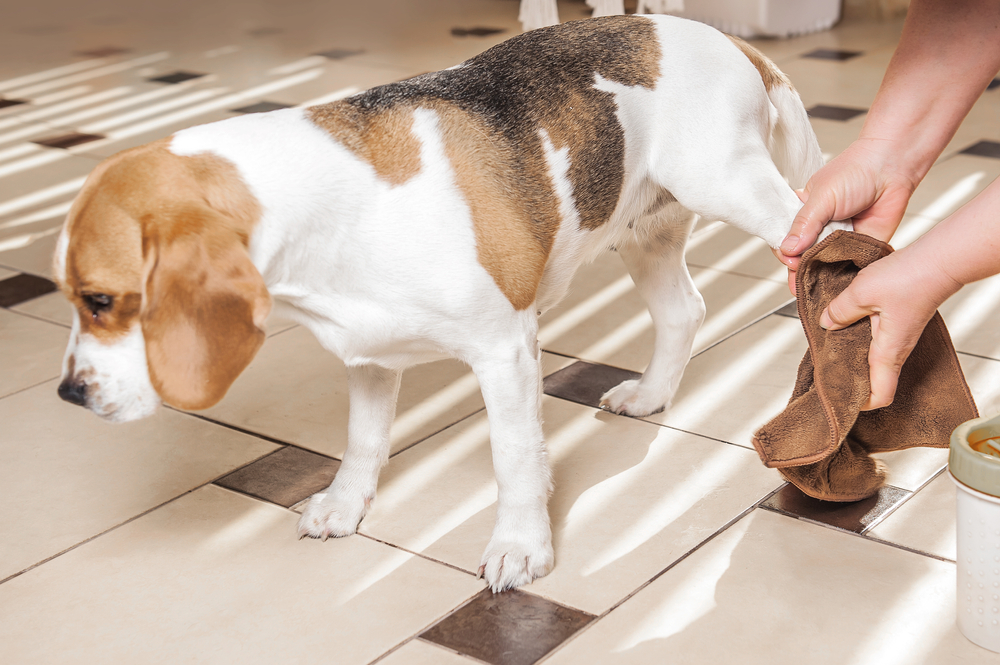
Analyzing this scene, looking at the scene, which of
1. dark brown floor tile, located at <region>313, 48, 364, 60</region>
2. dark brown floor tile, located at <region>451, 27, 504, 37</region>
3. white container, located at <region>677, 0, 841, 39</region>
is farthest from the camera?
dark brown floor tile, located at <region>451, 27, 504, 37</region>

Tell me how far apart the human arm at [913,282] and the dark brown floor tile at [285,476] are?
2.82 ft

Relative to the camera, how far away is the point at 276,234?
1280 millimetres

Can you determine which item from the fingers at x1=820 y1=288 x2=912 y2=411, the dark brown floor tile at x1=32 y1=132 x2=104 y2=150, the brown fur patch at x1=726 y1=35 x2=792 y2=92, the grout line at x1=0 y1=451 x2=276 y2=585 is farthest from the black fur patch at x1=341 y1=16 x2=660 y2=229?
the dark brown floor tile at x1=32 y1=132 x2=104 y2=150

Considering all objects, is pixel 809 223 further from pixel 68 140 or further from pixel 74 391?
pixel 68 140

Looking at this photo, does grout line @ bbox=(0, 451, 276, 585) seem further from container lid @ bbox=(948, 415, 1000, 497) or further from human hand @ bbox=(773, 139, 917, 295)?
container lid @ bbox=(948, 415, 1000, 497)

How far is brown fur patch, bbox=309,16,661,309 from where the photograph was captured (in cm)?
140

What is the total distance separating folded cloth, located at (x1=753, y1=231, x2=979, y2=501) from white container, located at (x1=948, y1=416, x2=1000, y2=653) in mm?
204

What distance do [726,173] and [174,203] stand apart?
816 millimetres

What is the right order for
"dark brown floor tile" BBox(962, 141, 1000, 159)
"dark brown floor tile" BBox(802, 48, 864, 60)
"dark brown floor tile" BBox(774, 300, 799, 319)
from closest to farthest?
1. "dark brown floor tile" BBox(774, 300, 799, 319)
2. "dark brown floor tile" BBox(962, 141, 1000, 159)
3. "dark brown floor tile" BBox(802, 48, 864, 60)

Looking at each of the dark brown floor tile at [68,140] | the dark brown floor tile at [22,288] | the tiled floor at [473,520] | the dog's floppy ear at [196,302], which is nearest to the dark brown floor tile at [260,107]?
the dark brown floor tile at [68,140]

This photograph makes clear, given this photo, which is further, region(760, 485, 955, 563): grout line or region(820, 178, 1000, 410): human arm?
region(760, 485, 955, 563): grout line

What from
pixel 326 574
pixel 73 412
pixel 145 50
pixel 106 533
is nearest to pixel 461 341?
pixel 326 574

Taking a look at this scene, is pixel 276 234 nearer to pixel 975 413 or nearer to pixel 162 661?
pixel 162 661

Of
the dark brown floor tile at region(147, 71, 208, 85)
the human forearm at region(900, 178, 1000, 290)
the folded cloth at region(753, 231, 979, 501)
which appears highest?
the human forearm at region(900, 178, 1000, 290)
